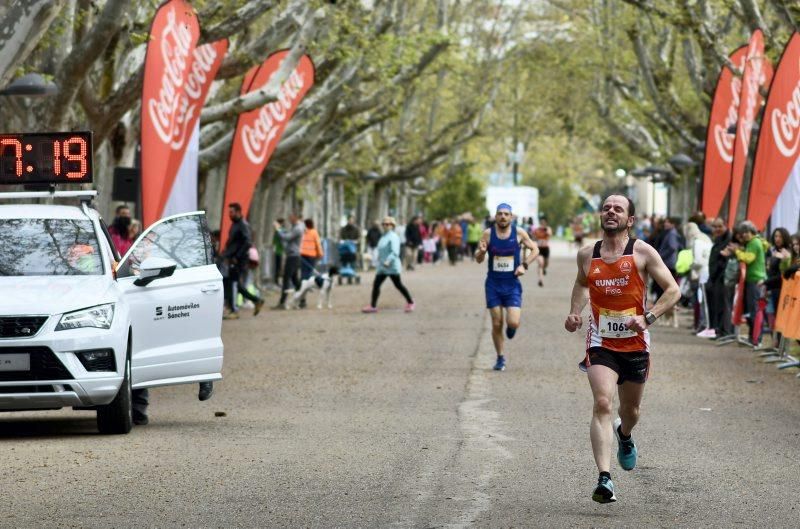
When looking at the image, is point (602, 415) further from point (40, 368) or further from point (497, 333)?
point (497, 333)

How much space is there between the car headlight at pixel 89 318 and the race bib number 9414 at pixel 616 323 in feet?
13.0

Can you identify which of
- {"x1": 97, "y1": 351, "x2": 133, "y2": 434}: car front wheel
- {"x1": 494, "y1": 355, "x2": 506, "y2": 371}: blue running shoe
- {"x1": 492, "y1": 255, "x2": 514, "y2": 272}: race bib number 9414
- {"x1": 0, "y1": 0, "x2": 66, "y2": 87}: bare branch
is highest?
{"x1": 0, "y1": 0, "x2": 66, "y2": 87}: bare branch

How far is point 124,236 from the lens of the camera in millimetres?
21844

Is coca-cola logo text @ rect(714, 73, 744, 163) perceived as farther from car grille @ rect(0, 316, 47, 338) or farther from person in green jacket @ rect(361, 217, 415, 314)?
car grille @ rect(0, 316, 47, 338)

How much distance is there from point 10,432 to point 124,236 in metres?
9.36

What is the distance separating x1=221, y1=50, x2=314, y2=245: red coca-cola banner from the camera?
83.7ft

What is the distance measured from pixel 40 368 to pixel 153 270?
3.87 feet

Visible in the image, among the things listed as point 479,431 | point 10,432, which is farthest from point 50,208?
point 479,431

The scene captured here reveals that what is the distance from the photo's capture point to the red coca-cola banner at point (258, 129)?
25516 millimetres

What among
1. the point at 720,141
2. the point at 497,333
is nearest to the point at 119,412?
the point at 497,333

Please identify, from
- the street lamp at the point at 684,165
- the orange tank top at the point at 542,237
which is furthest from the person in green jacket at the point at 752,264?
the orange tank top at the point at 542,237

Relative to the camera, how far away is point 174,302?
12.8 metres

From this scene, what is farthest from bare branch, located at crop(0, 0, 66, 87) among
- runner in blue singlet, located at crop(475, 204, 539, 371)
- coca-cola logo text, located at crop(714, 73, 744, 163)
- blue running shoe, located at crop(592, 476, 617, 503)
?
coca-cola logo text, located at crop(714, 73, 744, 163)

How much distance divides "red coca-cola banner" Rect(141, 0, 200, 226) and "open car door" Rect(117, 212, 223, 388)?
231 inches
